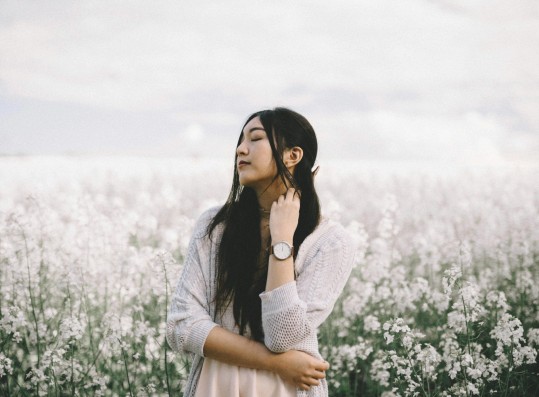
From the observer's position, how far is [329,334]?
165 inches

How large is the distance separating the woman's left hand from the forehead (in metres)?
0.30

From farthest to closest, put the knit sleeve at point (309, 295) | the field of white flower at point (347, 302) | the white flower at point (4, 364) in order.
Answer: the field of white flower at point (347, 302) → the white flower at point (4, 364) → the knit sleeve at point (309, 295)

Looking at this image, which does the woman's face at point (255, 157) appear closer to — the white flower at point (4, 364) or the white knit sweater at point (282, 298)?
the white knit sweater at point (282, 298)

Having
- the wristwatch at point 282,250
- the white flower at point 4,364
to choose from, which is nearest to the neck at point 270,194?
the wristwatch at point 282,250

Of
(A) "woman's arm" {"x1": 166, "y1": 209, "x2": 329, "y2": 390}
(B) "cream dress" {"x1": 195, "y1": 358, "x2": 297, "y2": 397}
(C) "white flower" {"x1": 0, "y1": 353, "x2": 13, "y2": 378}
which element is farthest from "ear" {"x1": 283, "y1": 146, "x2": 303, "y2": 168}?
(C) "white flower" {"x1": 0, "y1": 353, "x2": 13, "y2": 378}

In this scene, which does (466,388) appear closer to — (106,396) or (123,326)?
(123,326)

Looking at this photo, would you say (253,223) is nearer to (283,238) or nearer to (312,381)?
(283,238)

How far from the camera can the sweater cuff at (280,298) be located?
7.25 ft

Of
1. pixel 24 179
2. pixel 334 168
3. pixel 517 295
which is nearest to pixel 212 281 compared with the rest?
pixel 517 295

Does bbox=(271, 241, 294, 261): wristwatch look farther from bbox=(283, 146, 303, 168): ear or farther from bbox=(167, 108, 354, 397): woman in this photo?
bbox=(283, 146, 303, 168): ear

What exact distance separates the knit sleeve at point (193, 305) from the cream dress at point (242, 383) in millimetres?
122

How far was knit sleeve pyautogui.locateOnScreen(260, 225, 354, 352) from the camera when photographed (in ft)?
7.23

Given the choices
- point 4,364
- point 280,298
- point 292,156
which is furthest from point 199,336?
point 4,364

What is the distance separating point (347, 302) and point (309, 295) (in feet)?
6.94
